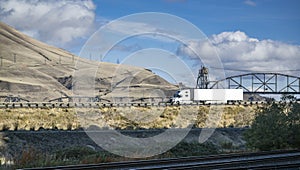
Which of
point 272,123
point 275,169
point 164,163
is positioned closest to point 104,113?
point 272,123

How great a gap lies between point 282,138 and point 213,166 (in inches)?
544

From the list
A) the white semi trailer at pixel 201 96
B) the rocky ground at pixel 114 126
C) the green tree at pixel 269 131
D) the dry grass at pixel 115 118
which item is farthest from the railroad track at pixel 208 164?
the white semi trailer at pixel 201 96

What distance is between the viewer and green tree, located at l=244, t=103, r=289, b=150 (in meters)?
32.6

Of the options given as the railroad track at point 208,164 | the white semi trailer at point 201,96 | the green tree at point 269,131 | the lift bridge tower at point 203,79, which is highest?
the lift bridge tower at point 203,79

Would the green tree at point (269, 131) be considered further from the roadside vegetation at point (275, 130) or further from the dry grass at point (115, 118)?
the dry grass at point (115, 118)

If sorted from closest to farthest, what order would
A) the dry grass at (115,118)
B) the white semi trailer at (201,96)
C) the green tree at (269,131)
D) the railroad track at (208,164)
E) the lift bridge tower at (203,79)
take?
1. the railroad track at (208,164)
2. the green tree at (269,131)
3. the dry grass at (115,118)
4. the white semi trailer at (201,96)
5. the lift bridge tower at (203,79)

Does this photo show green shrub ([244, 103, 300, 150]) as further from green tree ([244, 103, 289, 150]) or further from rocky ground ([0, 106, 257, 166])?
rocky ground ([0, 106, 257, 166])

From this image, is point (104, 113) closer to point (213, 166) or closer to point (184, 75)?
point (184, 75)

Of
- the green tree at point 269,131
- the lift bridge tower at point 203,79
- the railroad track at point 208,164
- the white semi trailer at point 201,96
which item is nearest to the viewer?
the railroad track at point 208,164

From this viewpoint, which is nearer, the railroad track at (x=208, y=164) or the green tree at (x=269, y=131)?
the railroad track at (x=208, y=164)

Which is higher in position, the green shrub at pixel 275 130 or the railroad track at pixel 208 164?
the green shrub at pixel 275 130

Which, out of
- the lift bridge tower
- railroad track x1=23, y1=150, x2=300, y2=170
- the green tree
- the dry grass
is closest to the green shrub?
the green tree

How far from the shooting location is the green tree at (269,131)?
32562 millimetres

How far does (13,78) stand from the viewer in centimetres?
19462
